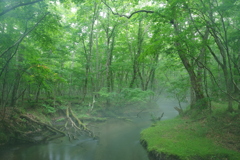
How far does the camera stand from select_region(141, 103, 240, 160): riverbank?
225 inches

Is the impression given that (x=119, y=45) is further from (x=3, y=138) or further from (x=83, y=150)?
(x=3, y=138)

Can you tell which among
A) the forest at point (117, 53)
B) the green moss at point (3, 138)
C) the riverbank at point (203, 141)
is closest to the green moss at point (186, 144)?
the riverbank at point (203, 141)

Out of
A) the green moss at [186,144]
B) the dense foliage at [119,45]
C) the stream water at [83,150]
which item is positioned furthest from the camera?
the stream water at [83,150]

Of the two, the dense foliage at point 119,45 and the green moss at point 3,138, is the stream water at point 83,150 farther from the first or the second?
the dense foliage at point 119,45

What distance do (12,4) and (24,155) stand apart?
686 centimetres

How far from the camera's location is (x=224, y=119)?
797 cm

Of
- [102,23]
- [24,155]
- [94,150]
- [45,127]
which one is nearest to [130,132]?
[94,150]

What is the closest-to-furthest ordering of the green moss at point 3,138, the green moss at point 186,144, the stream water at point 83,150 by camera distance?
the green moss at point 186,144 → the stream water at point 83,150 → the green moss at point 3,138

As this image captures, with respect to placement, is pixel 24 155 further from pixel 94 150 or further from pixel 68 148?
pixel 94 150

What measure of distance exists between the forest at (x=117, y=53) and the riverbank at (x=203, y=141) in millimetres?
309

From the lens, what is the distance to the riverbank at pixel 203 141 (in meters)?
5.72

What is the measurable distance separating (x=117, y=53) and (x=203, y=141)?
16.8m

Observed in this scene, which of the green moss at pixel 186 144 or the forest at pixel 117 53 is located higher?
the forest at pixel 117 53

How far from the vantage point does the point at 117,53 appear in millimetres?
21656
